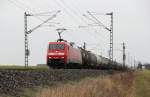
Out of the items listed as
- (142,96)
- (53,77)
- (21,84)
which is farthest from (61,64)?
(21,84)

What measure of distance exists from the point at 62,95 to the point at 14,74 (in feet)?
11.5

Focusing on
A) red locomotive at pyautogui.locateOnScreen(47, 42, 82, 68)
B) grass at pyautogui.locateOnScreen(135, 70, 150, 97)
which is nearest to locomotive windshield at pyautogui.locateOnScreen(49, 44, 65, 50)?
red locomotive at pyautogui.locateOnScreen(47, 42, 82, 68)

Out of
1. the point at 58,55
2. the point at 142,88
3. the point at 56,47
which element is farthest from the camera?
the point at 56,47

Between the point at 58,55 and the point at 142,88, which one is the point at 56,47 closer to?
the point at 58,55

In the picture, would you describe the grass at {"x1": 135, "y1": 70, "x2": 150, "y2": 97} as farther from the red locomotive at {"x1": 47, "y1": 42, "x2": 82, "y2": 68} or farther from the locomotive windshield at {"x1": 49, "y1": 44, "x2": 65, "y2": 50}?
the locomotive windshield at {"x1": 49, "y1": 44, "x2": 65, "y2": 50}

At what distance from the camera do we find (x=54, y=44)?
4138cm

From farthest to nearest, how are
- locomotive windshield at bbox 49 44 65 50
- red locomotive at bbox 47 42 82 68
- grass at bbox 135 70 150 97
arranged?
locomotive windshield at bbox 49 44 65 50, red locomotive at bbox 47 42 82 68, grass at bbox 135 70 150 97

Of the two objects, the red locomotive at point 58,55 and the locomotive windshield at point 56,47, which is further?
the locomotive windshield at point 56,47

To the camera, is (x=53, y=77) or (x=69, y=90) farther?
(x=53, y=77)

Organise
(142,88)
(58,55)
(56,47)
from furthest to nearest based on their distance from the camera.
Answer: (56,47)
(58,55)
(142,88)

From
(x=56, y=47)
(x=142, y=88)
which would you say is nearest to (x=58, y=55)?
(x=56, y=47)

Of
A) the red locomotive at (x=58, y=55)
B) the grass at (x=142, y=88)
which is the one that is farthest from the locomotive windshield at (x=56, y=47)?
the grass at (x=142, y=88)

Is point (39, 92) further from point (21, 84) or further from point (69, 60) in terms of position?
point (69, 60)

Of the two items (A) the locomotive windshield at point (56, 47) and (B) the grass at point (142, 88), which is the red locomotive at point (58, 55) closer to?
(A) the locomotive windshield at point (56, 47)
